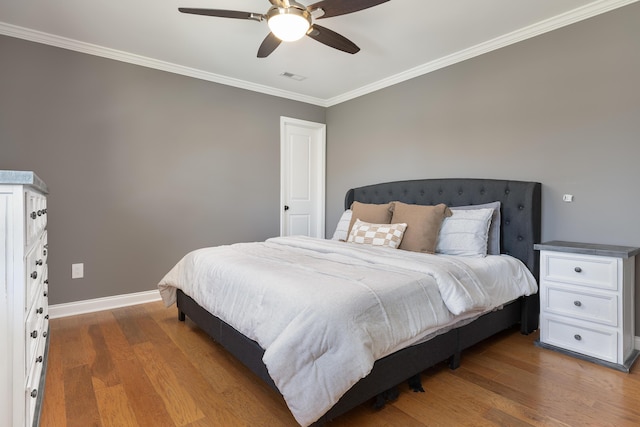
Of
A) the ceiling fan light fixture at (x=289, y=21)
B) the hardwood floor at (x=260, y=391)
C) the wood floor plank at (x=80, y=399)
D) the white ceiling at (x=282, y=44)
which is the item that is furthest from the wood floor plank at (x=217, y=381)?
the white ceiling at (x=282, y=44)

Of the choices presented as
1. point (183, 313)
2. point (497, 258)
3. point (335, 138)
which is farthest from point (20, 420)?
point (335, 138)

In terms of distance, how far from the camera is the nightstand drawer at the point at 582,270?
2.12 m

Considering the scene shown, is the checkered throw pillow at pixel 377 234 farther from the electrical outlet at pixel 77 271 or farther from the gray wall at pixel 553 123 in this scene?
the electrical outlet at pixel 77 271

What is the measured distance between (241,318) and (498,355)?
173 cm

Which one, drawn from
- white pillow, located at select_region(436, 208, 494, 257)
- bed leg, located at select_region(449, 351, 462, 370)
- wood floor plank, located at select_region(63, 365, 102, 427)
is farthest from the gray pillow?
wood floor plank, located at select_region(63, 365, 102, 427)

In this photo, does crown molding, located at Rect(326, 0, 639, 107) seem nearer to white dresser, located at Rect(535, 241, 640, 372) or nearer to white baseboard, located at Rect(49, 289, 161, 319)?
white dresser, located at Rect(535, 241, 640, 372)

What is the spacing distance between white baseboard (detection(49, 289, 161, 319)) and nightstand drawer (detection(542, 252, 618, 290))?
3516mm

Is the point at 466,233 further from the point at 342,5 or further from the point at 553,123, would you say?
the point at 342,5

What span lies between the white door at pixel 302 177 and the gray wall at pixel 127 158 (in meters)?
0.32

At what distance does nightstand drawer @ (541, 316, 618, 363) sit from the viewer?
211cm

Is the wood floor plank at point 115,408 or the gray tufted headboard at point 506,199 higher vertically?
the gray tufted headboard at point 506,199

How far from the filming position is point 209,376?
199cm

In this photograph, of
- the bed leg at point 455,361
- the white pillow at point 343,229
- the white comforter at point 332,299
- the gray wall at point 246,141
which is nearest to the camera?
the white comforter at point 332,299

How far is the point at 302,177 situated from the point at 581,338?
133 inches
